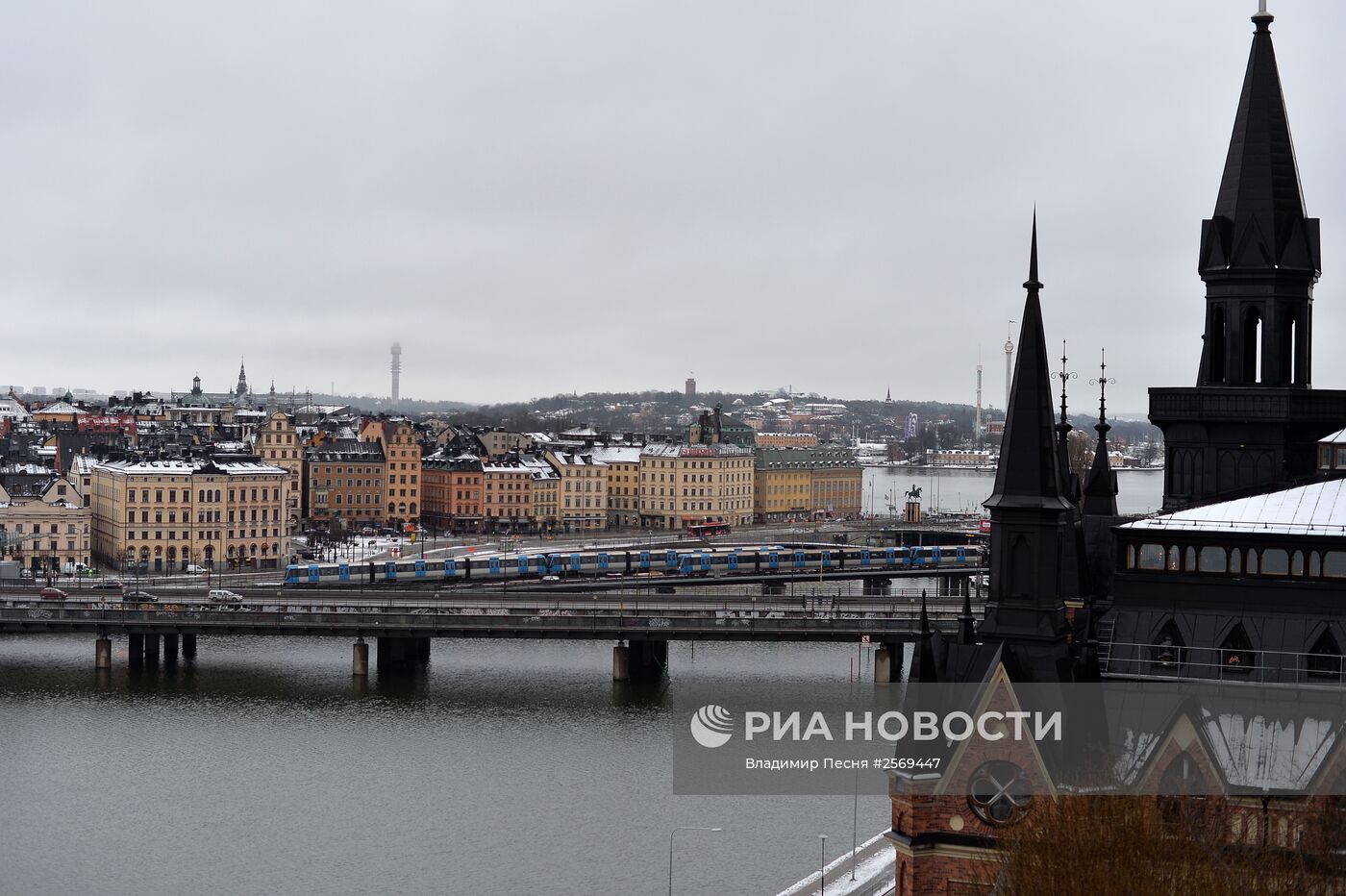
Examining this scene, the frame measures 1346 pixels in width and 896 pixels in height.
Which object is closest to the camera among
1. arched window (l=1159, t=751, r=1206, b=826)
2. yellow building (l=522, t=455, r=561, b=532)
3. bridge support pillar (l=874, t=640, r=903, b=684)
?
arched window (l=1159, t=751, r=1206, b=826)

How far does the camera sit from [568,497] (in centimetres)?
17262

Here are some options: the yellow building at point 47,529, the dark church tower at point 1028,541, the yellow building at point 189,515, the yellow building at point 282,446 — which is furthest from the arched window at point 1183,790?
the yellow building at point 282,446

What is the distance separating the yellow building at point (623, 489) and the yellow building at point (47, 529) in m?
61.1

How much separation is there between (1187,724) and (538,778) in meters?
28.3

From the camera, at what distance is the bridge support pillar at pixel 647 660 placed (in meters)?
78.5

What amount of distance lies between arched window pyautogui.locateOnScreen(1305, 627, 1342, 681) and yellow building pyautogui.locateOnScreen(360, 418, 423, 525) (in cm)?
12718

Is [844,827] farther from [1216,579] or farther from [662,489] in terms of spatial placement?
[662,489]

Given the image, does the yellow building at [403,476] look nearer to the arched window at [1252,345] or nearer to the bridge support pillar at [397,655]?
the bridge support pillar at [397,655]

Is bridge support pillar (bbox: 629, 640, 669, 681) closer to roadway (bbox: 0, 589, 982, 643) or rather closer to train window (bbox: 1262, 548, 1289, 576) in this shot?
roadway (bbox: 0, 589, 982, 643)

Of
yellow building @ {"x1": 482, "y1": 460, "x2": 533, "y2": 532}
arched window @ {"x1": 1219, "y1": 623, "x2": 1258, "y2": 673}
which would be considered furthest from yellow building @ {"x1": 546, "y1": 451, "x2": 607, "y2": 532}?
arched window @ {"x1": 1219, "y1": 623, "x2": 1258, "y2": 673}

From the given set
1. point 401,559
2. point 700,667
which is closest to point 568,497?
point 401,559

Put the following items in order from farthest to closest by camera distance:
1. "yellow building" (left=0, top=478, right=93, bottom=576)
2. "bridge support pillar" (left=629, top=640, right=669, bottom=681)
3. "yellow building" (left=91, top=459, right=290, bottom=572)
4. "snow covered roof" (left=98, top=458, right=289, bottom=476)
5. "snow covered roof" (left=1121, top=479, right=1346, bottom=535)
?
"snow covered roof" (left=98, top=458, right=289, bottom=476)
"yellow building" (left=91, top=459, right=290, bottom=572)
"yellow building" (left=0, top=478, right=93, bottom=576)
"bridge support pillar" (left=629, top=640, right=669, bottom=681)
"snow covered roof" (left=1121, top=479, right=1346, bottom=535)

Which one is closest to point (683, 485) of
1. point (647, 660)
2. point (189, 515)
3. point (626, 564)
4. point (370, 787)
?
point (626, 564)

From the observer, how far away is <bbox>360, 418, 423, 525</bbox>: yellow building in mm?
161000
